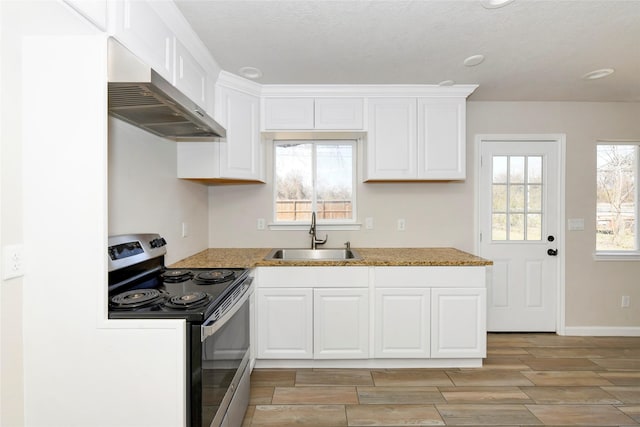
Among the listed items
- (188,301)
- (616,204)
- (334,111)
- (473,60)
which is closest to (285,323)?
(188,301)

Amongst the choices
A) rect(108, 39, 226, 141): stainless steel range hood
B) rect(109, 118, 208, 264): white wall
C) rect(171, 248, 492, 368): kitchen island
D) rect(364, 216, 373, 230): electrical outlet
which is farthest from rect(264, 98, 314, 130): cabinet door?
rect(171, 248, 492, 368): kitchen island

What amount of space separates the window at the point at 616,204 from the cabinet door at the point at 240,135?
3411mm

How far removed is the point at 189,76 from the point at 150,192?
77cm

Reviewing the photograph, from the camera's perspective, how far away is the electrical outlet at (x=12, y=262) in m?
1.15

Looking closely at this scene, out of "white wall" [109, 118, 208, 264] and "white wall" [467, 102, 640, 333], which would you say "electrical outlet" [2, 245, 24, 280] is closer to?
"white wall" [109, 118, 208, 264]

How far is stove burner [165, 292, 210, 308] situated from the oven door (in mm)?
86

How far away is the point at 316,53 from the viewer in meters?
2.28

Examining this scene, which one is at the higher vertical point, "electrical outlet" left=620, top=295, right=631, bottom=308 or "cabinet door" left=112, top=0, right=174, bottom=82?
"cabinet door" left=112, top=0, right=174, bottom=82

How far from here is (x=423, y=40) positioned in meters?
2.11

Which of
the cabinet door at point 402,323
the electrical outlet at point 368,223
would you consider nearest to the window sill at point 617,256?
the cabinet door at point 402,323

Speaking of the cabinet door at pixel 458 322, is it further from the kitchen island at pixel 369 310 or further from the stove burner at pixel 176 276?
the stove burner at pixel 176 276

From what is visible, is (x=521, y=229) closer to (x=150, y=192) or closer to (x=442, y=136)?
(x=442, y=136)

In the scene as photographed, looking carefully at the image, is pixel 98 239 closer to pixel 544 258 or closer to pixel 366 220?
pixel 366 220

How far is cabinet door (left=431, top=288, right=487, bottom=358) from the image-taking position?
8.40 feet
